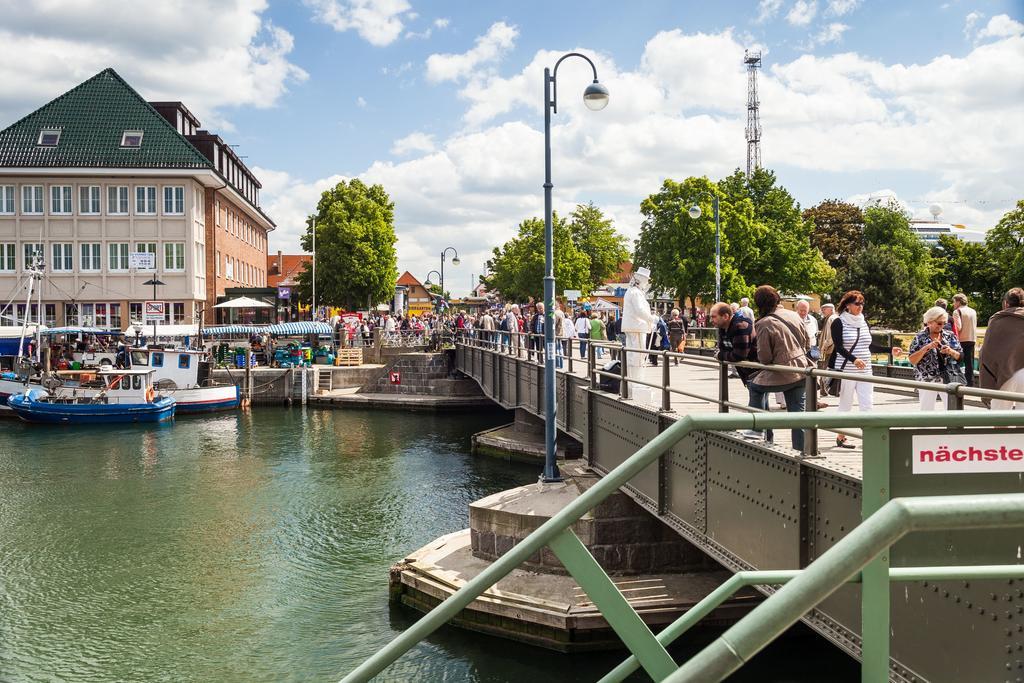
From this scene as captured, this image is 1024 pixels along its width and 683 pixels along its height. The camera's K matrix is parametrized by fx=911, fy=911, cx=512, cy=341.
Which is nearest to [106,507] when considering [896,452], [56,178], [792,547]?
[792,547]

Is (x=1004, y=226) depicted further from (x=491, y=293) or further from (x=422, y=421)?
(x=491, y=293)

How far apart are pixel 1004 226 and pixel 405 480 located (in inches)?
1625

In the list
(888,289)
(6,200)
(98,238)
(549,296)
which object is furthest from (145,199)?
(888,289)

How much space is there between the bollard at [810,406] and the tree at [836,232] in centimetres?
8177

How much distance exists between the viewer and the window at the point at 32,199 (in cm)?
5244

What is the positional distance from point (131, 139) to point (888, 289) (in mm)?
47363

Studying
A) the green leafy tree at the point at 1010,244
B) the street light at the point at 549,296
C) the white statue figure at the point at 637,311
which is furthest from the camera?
the green leafy tree at the point at 1010,244

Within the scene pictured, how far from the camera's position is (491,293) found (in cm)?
10925

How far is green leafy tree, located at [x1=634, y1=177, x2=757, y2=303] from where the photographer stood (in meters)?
57.3

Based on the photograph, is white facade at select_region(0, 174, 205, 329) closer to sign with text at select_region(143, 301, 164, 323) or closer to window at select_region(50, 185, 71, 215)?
window at select_region(50, 185, 71, 215)

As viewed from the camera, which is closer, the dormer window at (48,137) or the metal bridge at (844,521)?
the metal bridge at (844,521)

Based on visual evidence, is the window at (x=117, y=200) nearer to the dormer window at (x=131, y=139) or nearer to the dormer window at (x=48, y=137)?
the dormer window at (x=131, y=139)

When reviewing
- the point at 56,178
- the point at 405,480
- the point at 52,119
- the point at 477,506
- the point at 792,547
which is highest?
the point at 52,119

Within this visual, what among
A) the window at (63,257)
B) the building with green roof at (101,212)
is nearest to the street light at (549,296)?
the building with green roof at (101,212)
